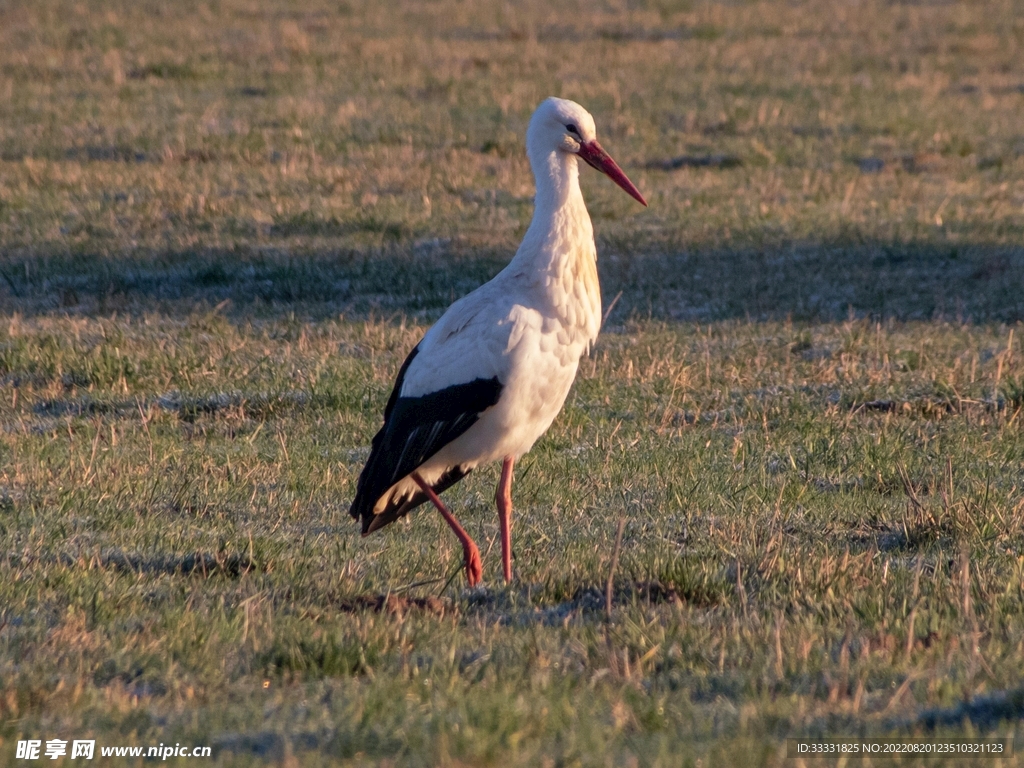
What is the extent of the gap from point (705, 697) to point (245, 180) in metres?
11.2

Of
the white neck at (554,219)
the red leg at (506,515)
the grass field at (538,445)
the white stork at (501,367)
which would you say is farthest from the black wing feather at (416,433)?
the white neck at (554,219)

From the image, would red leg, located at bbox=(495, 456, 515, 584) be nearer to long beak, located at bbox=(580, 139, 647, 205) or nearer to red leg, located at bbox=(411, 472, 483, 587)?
red leg, located at bbox=(411, 472, 483, 587)

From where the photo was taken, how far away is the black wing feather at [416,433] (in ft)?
17.4

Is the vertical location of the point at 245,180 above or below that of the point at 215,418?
above

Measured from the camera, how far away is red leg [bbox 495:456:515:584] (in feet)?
16.6

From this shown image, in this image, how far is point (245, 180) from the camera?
14016 mm

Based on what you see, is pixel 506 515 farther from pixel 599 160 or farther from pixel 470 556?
pixel 599 160

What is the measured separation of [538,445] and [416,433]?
5.68ft

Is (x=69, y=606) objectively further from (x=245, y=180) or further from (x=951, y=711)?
(x=245, y=180)

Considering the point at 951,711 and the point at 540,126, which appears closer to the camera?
the point at 951,711

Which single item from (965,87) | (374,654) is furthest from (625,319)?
(965,87)

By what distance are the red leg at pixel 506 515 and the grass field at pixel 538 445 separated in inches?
3.6

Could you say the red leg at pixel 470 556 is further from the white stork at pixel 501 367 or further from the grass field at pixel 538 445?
the grass field at pixel 538 445

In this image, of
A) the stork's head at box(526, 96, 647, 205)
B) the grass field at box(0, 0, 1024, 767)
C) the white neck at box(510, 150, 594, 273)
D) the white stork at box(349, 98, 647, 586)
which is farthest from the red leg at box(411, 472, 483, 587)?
the stork's head at box(526, 96, 647, 205)
